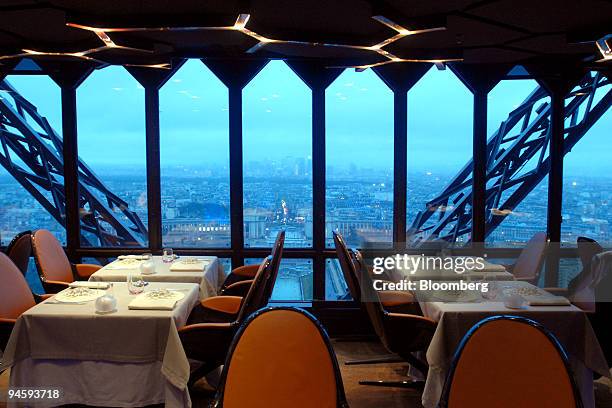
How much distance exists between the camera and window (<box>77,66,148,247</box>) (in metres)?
5.34

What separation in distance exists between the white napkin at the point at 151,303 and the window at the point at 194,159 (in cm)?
213

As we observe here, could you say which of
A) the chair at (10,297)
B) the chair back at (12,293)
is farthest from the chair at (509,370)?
the chair back at (12,293)

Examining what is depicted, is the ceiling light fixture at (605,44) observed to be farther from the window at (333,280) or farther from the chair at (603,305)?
the window at (333,280)

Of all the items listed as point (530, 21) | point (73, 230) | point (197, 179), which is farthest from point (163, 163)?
point (530, 21)

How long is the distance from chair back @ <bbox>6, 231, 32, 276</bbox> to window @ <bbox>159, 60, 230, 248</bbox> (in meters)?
1.28

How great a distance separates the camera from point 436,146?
542cm

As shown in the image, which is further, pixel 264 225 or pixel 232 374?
pixel 264 225

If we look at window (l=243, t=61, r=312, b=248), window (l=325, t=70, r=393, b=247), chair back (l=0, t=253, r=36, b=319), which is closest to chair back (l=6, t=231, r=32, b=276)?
chair back (l=0, t=253, r=36, b=319)

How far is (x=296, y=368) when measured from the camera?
2068mm

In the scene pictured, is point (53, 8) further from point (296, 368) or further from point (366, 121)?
point (366, 121)

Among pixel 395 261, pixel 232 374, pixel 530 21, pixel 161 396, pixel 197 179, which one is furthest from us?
pixel 197 179

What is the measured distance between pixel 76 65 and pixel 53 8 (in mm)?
2230

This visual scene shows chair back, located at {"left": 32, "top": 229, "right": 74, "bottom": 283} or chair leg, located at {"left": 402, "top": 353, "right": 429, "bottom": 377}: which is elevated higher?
chair back, located at {"left": 32, "top": 229, "right": 74, "bottom": 283}

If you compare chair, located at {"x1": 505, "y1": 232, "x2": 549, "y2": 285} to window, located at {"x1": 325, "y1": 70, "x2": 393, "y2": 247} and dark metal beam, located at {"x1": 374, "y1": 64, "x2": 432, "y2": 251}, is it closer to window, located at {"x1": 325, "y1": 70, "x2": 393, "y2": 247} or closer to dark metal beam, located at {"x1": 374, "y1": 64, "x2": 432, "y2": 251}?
dark metal beam, located at {"x1": 374, "y1": 64, "x2": 432, "y2": 251}
